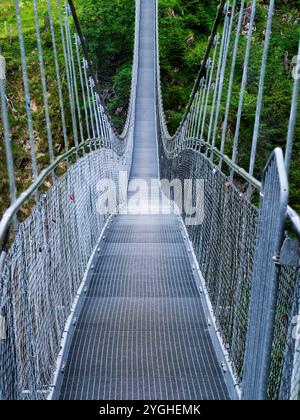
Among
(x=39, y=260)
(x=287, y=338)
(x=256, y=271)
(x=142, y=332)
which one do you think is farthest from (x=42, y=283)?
(x=287, y=338)

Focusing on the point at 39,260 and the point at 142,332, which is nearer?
the point at 39,260

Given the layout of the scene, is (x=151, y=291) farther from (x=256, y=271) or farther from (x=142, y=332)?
(x=256, y=271)

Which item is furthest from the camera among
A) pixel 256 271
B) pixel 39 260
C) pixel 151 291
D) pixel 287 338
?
pixel 151 291

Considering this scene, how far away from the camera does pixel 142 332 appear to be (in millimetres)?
3119

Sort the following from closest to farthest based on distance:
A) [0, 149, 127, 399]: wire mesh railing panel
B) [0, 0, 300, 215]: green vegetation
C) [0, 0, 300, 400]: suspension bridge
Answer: [0, 0, 300, 400]: suspension bridge
[0, 149, 127, 399]: wire mesh railing panel
[0, 0, 300, 215]: green vegetation

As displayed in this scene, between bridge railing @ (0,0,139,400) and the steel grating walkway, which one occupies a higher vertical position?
bridge railing @ (0,0,139,400)

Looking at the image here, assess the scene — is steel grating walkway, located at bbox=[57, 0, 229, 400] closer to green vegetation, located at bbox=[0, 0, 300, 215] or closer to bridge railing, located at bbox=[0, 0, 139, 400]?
bridge railing, located at bbox=[0, 0, 139, 400]

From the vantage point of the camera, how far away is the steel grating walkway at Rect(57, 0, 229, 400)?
253cm

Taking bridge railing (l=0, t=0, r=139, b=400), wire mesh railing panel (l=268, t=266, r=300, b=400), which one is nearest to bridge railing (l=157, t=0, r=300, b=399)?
wire mesh railing panel (l=268, t=266, r=300, b=400)

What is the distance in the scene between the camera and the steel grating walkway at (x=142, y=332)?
8.30 feet

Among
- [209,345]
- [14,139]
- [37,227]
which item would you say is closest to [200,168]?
[209,345]

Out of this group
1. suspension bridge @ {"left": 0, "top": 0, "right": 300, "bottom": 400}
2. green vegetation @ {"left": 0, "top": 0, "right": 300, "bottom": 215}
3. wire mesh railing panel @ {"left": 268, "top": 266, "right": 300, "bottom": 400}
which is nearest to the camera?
wire mesh railing panel @ {"left": 268, "top": 266, "right": 300, "bottom": 400}

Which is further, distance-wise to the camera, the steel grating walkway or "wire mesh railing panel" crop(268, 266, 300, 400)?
the steel grating walkway
